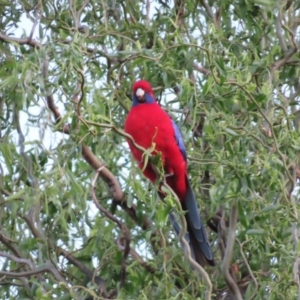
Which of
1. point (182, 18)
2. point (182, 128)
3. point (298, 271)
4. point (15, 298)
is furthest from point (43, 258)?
point (182, 18)

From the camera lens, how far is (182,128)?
4.17m

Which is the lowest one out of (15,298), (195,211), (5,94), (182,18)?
(15,298)

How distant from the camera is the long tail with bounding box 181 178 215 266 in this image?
4.20 metres

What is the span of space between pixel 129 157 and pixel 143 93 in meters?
0.32

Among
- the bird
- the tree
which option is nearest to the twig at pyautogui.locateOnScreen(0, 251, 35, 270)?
the tree

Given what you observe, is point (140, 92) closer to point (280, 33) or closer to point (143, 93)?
point (143, 93)

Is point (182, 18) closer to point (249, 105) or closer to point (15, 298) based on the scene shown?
point (249, 105)

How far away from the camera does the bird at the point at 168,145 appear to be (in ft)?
13.4

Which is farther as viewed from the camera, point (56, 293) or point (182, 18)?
point (182, 18)

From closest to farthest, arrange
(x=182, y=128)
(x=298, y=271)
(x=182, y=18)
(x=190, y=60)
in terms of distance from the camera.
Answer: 1. (x=298, y=271)
2. (x=190, y=60)
3. (x=182, y=128)
4. (x=182, y=18)

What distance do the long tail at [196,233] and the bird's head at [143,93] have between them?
443 mm

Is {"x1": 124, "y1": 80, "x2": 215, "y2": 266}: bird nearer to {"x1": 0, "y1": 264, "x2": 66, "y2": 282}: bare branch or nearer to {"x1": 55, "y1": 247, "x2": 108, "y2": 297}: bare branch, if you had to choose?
{"x1": 55, "y1": 247, "x2": 108, "y2": 297}: bare branch

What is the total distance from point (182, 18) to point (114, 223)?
1252 mm

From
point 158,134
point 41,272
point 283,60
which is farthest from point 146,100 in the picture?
point 41,272
